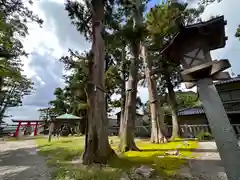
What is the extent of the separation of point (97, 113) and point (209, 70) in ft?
12.9

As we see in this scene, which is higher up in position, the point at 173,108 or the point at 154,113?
the point at 173,108

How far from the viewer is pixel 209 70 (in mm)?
3104

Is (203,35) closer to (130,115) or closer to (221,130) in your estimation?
(221,130)

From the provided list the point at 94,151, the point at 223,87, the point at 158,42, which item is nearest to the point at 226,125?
the point at 94,151

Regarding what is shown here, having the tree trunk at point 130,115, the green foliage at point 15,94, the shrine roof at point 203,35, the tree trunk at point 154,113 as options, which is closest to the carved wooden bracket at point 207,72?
the shrine roof at point 203,35

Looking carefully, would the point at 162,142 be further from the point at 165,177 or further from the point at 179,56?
the point at 179,56

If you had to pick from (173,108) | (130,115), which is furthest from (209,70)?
(173,108)

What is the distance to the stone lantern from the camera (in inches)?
105

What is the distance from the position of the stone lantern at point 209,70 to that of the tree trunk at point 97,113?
3.14m

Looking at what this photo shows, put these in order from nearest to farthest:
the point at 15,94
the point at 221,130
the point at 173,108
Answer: the point at 221,130 < the point at 173,108 < the point at 15,94

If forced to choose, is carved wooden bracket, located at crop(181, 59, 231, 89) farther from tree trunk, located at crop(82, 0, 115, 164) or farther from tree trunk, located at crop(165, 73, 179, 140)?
tree trunk, located at crop(165, 73, 179, 140)

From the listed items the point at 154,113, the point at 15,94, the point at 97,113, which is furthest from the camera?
the point at 15,94

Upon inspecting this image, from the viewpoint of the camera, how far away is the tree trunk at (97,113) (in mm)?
5750

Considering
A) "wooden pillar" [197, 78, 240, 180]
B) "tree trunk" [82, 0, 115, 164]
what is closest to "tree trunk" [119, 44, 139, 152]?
"tree trunk" [82, 0, 115, 164]
